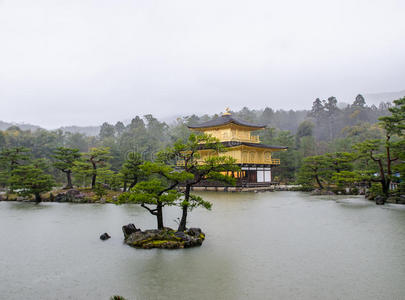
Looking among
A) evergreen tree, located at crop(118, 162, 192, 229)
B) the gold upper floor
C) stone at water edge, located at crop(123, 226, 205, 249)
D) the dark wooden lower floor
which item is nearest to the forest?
evergreen tree, located at crop(118, 162, 192, 229)

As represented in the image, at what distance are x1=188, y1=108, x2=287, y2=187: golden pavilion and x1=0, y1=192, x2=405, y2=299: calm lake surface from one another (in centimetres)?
1631

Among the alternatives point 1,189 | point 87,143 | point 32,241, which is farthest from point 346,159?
point 87,143

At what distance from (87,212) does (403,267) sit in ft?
41.9

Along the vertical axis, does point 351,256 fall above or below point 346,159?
below

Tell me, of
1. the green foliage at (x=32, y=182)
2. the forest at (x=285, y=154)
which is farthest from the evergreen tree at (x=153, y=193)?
the green foliage at (x=32, y=182)

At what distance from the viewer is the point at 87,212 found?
15.4 metres

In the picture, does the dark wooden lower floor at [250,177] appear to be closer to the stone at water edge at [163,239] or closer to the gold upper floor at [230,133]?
the gold upper floor at [230,133]

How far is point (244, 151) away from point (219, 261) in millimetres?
23670

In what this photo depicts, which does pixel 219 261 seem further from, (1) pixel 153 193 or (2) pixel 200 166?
(2) pixel 200 166

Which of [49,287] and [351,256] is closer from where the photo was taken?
[49,287]

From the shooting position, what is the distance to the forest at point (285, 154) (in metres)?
18.9

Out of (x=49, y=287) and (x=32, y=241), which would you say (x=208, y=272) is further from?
(x=32, y=241)

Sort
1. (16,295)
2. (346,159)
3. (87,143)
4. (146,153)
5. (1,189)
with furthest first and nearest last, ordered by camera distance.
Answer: (87,143), (146,153), (1,189), (346,159), (16,295)

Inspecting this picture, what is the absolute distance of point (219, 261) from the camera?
747cm
